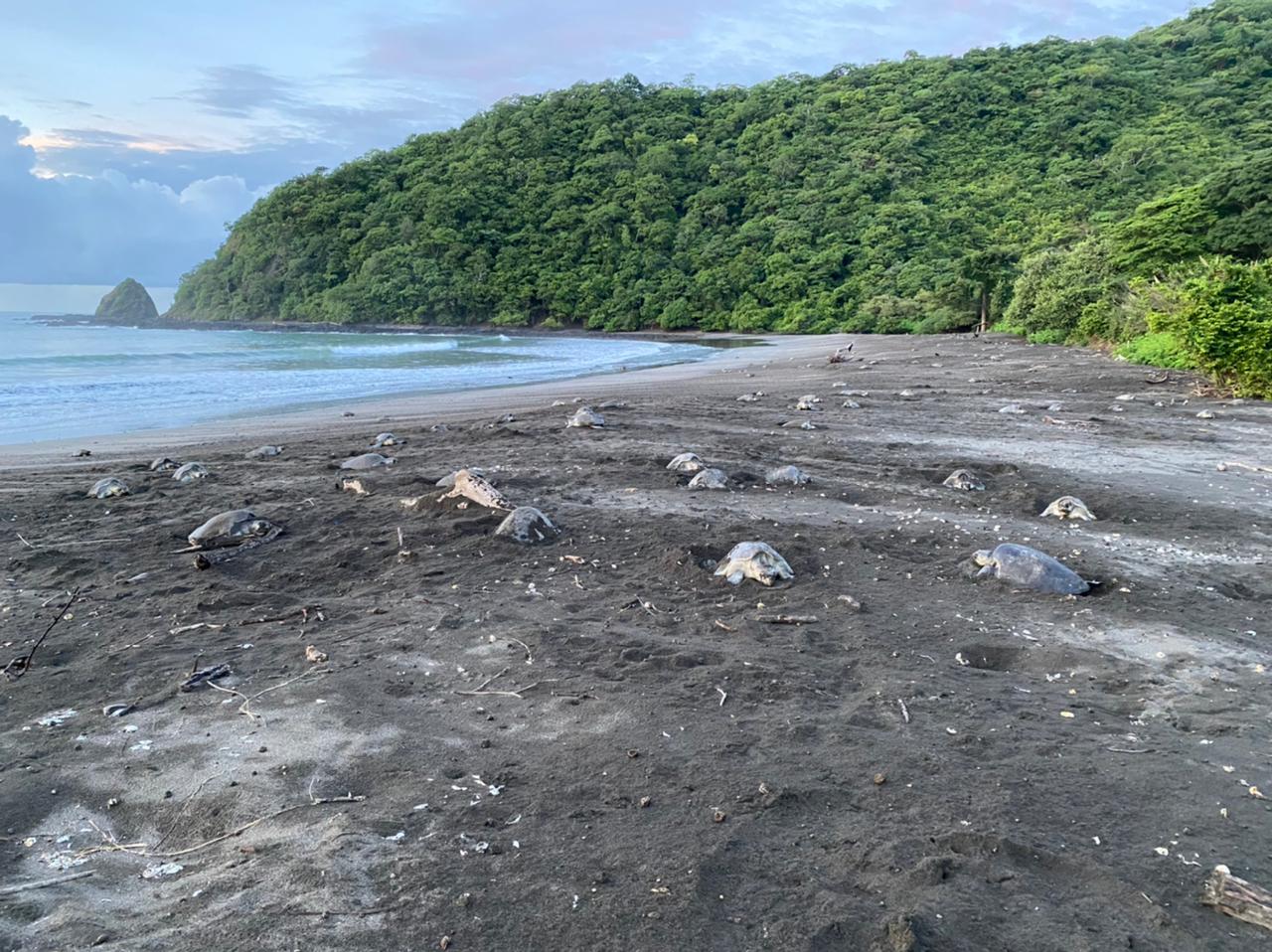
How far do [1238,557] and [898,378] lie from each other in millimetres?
12704

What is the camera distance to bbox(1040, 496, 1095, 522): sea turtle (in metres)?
6.21

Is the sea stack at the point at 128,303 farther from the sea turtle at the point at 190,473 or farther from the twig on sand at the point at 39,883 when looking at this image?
the twig on sand at the point at 39,883

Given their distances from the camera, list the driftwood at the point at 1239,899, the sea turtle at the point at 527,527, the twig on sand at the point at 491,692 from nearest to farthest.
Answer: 1. the driftwood at the point at 1239,899
2. the twig on sand at the point at 491,692
3. the sea turtle at the point at 527,527

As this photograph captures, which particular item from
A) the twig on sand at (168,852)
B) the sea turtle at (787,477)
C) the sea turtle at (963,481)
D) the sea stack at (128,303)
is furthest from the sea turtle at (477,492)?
the sea stack at (128,303)

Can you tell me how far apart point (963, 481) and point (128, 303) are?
369ft

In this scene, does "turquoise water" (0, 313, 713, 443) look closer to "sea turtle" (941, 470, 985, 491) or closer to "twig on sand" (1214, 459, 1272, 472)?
"sea turtle" (941, 470, 985, 491)

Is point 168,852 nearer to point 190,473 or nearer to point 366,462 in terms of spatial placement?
point 366,462

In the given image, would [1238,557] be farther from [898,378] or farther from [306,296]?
[306,296]

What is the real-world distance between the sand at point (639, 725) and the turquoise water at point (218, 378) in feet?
27.8

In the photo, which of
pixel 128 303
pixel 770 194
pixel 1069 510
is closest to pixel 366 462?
pixel 1069 510

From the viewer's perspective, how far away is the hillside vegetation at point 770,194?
51031 millimetres

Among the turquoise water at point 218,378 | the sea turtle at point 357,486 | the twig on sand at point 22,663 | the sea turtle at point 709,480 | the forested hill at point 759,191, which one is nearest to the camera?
the twig on sand at point 22,663

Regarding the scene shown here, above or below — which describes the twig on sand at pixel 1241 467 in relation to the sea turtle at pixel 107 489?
below

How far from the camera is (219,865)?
2.46 m
